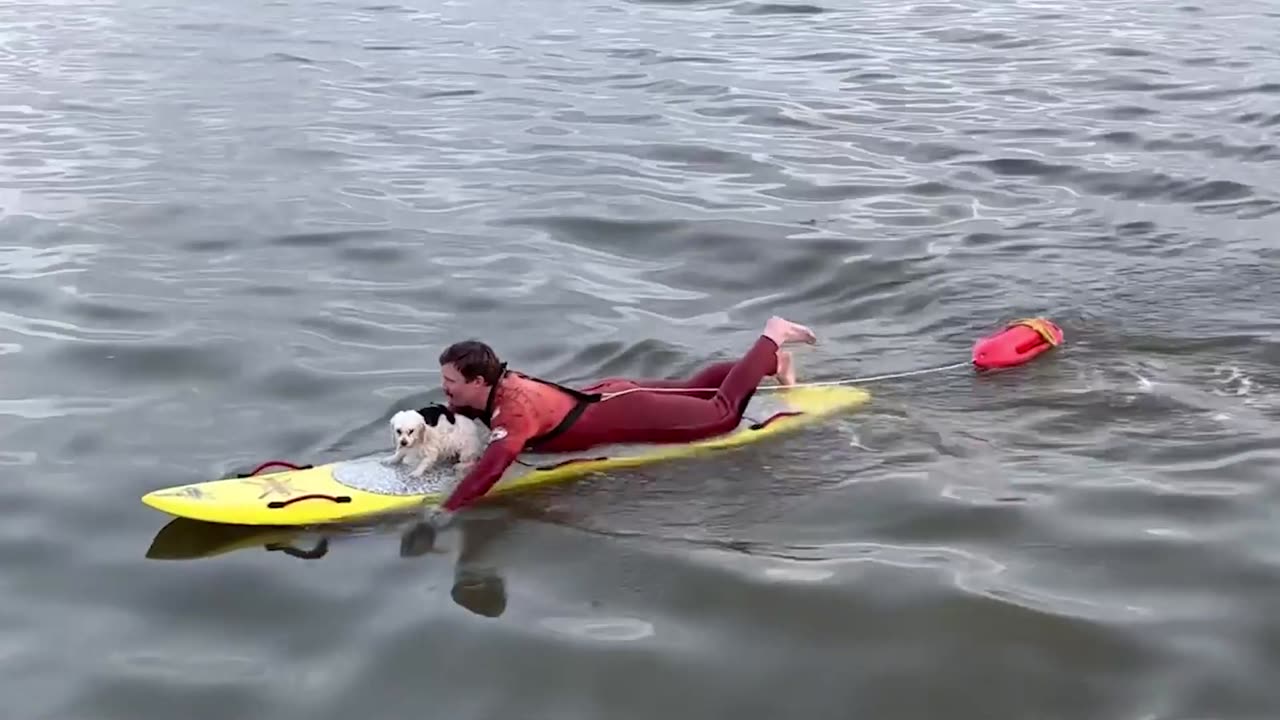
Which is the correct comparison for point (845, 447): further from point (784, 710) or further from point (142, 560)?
point (142, 560)

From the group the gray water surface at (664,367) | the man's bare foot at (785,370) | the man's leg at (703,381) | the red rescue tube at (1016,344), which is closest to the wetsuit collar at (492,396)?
the gray water surface at (664,367)

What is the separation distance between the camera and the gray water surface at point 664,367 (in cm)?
548

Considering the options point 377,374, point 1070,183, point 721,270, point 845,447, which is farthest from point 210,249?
point 1070,183

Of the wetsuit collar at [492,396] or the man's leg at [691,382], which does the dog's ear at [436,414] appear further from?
the man's leg at [691,382]

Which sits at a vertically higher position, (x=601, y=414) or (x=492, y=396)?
(x=492, y=396)

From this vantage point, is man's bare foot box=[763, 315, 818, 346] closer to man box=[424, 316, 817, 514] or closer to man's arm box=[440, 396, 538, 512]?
man box=[424, 316, 817, 514]

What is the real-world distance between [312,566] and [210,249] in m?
6.22

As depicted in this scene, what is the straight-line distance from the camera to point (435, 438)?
7.27 m

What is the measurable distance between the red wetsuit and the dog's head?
0.34 m

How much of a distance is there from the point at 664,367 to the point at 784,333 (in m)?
1.47

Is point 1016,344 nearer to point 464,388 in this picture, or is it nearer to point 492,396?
point 492,396

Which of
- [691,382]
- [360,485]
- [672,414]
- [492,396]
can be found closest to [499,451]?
[492,396]

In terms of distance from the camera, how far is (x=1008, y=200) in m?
13.4

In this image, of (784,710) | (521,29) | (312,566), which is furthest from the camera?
(521,29)
